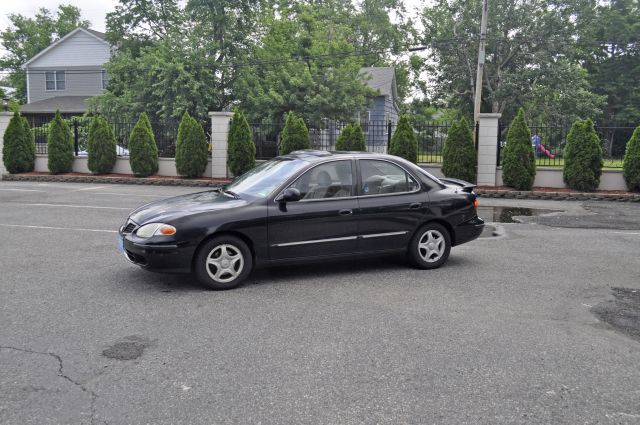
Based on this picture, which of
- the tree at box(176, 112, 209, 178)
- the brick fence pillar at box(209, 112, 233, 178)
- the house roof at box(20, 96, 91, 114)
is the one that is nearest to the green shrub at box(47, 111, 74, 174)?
the tree at box(176, 112, 209, 178)

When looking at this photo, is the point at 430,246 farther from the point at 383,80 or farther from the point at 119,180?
the point at 383,80

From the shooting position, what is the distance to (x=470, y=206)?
7570mm

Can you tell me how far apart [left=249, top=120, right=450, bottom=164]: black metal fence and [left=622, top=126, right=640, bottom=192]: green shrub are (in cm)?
526

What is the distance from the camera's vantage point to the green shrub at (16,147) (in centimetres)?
2178

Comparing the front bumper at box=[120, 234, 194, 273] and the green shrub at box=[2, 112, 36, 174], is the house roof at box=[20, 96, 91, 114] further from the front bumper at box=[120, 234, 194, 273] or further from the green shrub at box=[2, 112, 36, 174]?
the front bumper at box=[120, 234, 194, 273]

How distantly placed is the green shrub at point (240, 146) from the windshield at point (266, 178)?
494 inches

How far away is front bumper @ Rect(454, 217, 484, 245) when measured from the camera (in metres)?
7.45

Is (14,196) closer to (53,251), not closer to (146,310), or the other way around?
(53,251)

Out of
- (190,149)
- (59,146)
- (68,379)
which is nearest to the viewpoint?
(68,379)

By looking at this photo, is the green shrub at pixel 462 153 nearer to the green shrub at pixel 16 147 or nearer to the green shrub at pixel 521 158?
the green shrub at pixel 521 158

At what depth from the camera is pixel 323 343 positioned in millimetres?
4652

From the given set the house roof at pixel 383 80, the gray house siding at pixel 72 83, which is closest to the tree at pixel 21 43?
the gray house siding at pixel 72 83

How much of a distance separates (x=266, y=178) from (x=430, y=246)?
2.18m

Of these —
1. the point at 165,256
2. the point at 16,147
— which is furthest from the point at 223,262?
the point at 16,147
